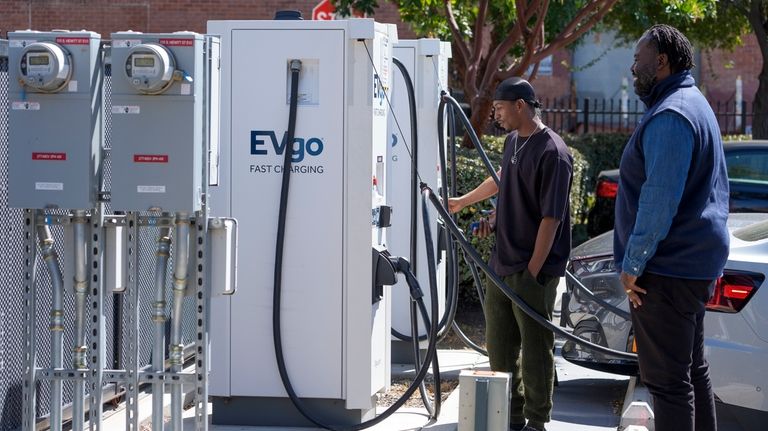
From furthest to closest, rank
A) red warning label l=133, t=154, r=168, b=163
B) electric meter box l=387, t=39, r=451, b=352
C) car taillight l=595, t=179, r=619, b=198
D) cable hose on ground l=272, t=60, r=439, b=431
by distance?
1. car taillight l=595, t=179, r=619, b=198
2. electric meter box l=387, t=39, r=451, b=352
3. cable hose on ground l=272, t=60, r=439, b=431
4. red warning label l=133, t=154, r=168, b=163

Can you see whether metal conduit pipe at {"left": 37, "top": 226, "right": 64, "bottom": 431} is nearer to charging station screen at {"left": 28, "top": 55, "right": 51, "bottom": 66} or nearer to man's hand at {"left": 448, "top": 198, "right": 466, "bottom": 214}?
charging station screen at {"left": 28, "top": 55, "right": 51, "bottom": 66}

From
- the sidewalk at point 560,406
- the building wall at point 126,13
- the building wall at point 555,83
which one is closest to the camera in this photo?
the sidewalk at point 560,406

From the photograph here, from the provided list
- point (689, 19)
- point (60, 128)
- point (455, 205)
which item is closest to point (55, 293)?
point (60, 128)

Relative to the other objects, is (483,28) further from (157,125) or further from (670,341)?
(157,125)

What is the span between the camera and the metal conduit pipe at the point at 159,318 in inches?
187

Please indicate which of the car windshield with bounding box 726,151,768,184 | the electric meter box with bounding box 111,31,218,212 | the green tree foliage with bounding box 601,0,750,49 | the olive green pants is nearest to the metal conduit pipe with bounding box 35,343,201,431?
the electric meter box with bounding box 111,31,218,212

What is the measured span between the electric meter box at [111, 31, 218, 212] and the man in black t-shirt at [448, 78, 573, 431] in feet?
6.09

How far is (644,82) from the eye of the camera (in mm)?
4777

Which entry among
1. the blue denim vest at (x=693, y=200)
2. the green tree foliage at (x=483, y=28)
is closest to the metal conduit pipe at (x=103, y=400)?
the blue denim vest at (x=693, y=200)

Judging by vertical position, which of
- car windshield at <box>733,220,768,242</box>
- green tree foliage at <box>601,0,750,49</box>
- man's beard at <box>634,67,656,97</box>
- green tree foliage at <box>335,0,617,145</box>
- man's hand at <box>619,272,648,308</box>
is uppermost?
green tree foliage at <box>601,0,750,49</box>

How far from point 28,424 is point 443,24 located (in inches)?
377

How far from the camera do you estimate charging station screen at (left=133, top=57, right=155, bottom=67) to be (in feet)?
14.7

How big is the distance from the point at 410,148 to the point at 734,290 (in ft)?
9.28

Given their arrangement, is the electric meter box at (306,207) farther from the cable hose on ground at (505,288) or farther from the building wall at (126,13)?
the building wall at (126,13)
